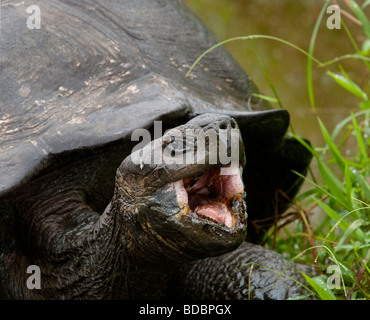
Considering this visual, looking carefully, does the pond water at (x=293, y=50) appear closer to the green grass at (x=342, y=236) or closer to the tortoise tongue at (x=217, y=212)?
the green grass at (x=342, y=236)

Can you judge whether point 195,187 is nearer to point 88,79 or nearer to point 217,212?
point 217,212

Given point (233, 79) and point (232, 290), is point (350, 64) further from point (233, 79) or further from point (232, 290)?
point (232, 290)

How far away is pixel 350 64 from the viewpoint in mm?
7004

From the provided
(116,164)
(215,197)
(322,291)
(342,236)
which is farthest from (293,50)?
(215,197)

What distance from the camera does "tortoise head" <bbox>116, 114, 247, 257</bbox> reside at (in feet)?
7.21

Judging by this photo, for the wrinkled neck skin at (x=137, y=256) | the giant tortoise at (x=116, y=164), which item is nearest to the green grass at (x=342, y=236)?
the giant tortoise at (x=116, y=164)

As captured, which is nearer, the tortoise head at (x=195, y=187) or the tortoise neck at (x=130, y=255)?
the tortoise head at (x=195, y=187)

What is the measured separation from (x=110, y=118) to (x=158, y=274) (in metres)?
0.64

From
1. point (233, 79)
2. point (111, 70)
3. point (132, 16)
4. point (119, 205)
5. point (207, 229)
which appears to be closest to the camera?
point (207, 229)

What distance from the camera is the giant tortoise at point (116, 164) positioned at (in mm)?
2264

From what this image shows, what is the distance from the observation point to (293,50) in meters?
7.65

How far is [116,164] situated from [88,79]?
1.23ft

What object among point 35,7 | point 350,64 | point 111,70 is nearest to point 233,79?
point 111,70

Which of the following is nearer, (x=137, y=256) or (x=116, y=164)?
(x=137, y=256)
